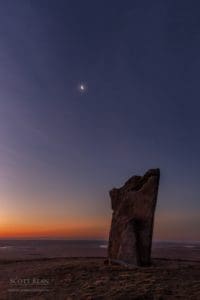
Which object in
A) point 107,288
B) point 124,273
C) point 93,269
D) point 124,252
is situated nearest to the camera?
point 107,288

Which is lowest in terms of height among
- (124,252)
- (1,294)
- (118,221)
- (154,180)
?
(1,294)

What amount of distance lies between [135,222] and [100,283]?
5745 mm

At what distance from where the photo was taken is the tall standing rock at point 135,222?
56.7 feet

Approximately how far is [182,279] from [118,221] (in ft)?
21.2

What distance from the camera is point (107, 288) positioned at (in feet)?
38.8

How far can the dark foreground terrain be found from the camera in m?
11.1

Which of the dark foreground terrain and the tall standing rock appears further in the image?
the tall standing rock

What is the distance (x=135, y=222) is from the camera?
17922 millimetres

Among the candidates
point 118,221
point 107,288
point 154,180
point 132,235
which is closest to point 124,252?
point 132,235

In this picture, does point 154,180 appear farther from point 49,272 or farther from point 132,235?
point 49,272

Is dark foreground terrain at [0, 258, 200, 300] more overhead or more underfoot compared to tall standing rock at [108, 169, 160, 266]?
more underfoot

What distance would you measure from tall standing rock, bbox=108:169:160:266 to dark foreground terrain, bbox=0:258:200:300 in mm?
1618

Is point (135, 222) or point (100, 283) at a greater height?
point (135, 222)

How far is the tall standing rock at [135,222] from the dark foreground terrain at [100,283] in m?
1.62
